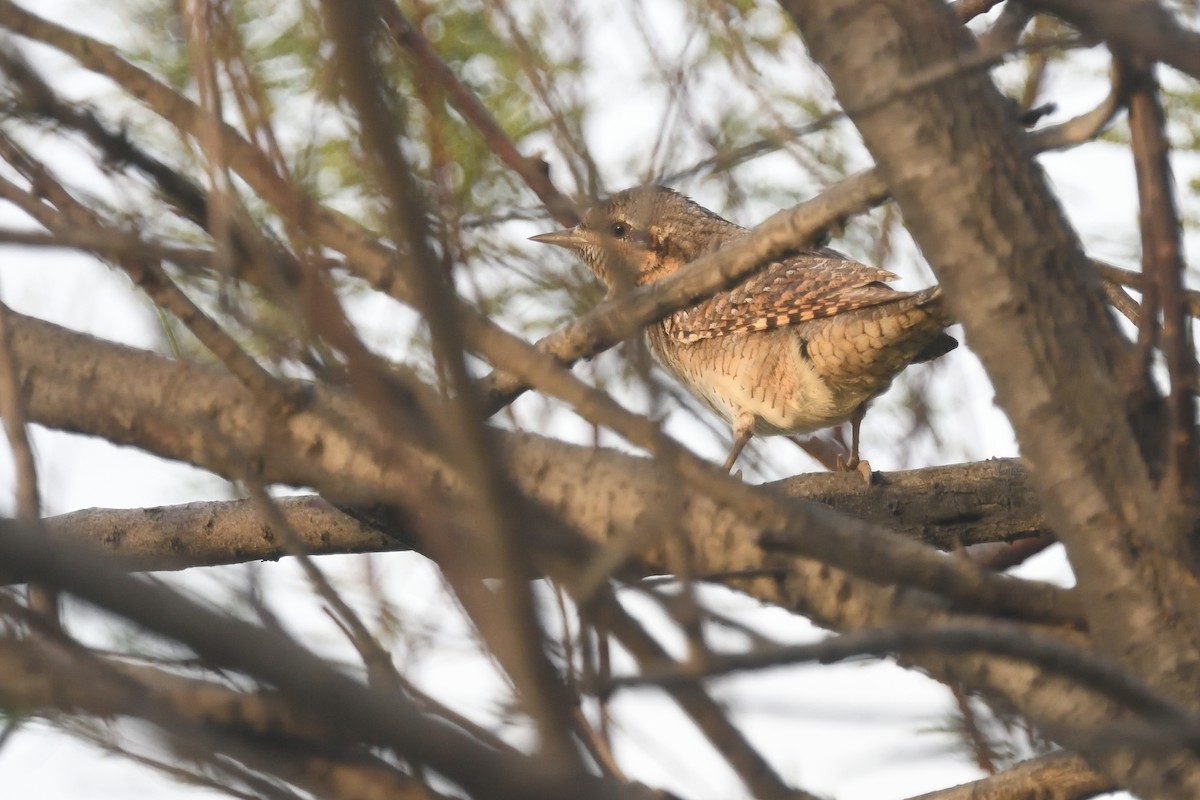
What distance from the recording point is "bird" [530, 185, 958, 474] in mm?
5027

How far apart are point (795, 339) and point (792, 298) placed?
0.64 feet

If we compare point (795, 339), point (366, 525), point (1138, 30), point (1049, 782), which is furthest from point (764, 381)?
point (1138, 30)

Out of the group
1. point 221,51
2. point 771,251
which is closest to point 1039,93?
point 771,251

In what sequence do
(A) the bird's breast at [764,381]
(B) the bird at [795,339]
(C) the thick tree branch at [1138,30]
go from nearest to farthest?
(C) the thick tree branch at [1138,30]
(B) the bird at [795,339]
(A) the bird's breast at [764,381]

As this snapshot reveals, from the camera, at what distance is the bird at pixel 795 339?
5.03 meters

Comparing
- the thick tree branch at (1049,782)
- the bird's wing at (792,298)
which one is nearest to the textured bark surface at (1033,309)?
the thick tree branch at (1049,782)

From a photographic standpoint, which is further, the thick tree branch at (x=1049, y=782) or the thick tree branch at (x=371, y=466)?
the thick tree branch at (x=1049, y=782)

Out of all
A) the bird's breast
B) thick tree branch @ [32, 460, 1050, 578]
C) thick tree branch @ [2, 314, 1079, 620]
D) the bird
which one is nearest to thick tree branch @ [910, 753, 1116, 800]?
thick tree branch @ [32, 460, 1050, 578]

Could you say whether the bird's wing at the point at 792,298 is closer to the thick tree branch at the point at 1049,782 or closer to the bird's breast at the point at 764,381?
the bird's breast at the point at 764,381

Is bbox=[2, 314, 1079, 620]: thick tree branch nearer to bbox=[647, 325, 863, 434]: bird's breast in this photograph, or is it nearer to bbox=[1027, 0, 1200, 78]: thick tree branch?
bbox=[1027, 0, 1200, 78]: thick tree branch

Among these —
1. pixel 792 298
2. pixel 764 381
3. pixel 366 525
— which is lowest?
pixel 366 525

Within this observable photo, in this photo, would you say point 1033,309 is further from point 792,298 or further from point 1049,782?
point 792,298

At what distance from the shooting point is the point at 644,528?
1.51 meters

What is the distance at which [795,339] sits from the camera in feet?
18.9
